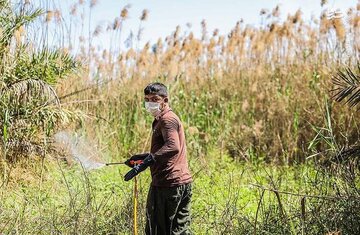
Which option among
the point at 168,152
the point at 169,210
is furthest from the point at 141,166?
the point at 169,210

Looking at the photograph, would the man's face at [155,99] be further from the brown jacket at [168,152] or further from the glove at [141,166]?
the glove at [141,166]

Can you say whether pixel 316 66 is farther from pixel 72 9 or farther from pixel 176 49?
pixel 72 9

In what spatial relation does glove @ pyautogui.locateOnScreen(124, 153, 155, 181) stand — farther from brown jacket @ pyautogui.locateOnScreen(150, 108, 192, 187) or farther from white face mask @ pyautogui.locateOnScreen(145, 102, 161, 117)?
white face mask @ pyautogui.locateOnScreen(145, 102, 161, 117)

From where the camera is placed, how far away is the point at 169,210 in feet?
15.4

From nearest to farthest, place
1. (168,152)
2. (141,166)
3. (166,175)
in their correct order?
1. (141,166)
2. (168,152)
3. (166,175)

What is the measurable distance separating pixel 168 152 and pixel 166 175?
22 cm

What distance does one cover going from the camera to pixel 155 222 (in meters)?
4.72

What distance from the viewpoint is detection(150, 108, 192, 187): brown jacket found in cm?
450

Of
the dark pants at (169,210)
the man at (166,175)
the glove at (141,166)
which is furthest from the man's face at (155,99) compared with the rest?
the dark pants at (169,210)

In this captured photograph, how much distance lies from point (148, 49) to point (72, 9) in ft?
7.48

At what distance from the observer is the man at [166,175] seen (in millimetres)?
4562

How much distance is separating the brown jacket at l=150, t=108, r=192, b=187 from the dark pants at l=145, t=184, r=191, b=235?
60 mm

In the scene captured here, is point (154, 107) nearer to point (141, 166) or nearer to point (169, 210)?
point (141, 166)

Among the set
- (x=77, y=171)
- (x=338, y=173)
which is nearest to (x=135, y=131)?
(x=77, y=171)
